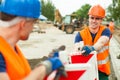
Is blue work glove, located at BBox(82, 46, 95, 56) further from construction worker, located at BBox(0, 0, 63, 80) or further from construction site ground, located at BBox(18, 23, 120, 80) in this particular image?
construction site ground, located at BBox(18, 23, 120, 80)

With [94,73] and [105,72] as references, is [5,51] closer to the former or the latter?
[94,73]

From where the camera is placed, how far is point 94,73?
463 centimetres

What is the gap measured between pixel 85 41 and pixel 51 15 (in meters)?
106

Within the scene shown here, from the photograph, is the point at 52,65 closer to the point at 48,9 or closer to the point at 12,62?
the point at 12,62

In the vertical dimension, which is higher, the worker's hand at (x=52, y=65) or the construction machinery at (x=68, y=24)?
the worker's hand at (x=52, y=65)

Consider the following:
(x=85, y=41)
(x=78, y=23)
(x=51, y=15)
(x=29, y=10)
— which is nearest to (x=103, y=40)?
(x=85, y=41)

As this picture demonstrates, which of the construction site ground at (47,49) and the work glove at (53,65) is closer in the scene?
the work glove at (53,65)

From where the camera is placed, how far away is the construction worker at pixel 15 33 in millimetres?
2814

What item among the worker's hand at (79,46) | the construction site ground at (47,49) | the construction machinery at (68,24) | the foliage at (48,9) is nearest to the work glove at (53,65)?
the worker's hand at (79,46)

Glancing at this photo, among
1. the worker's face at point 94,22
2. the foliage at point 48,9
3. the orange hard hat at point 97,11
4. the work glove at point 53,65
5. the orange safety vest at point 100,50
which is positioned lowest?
the foliage at point 48,9

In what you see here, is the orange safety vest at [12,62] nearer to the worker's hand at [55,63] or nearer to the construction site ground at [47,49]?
the worker's hand at [55,63]

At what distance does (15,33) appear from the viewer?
2873 mm

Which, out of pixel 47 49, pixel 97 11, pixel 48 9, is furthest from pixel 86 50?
A: pixel 48 9

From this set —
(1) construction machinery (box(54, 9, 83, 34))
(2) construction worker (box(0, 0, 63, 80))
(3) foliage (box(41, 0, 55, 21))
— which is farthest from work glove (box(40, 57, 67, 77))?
(3) foliage (box(41, 0, 55, 21))
